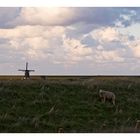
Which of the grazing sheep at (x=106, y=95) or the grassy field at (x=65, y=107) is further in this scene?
→ the grazing sheep at (x=106, y=95)

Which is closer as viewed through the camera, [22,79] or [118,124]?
[118,124]

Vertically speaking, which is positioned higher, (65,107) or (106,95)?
(106,95)

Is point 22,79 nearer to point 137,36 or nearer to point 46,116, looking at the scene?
point 46,116

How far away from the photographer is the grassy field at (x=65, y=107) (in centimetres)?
1656

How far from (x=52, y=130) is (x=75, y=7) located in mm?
3423

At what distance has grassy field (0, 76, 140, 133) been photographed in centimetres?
1656

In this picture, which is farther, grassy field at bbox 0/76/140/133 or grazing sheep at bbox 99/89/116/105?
grazing sheep at bbox 99/89/116/105

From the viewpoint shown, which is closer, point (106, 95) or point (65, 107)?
point (65, 107)

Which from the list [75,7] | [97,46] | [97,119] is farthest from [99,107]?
[75,7]

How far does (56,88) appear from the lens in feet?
65.4

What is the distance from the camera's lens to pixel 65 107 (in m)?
18.1

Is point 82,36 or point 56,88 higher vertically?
point 82,36
